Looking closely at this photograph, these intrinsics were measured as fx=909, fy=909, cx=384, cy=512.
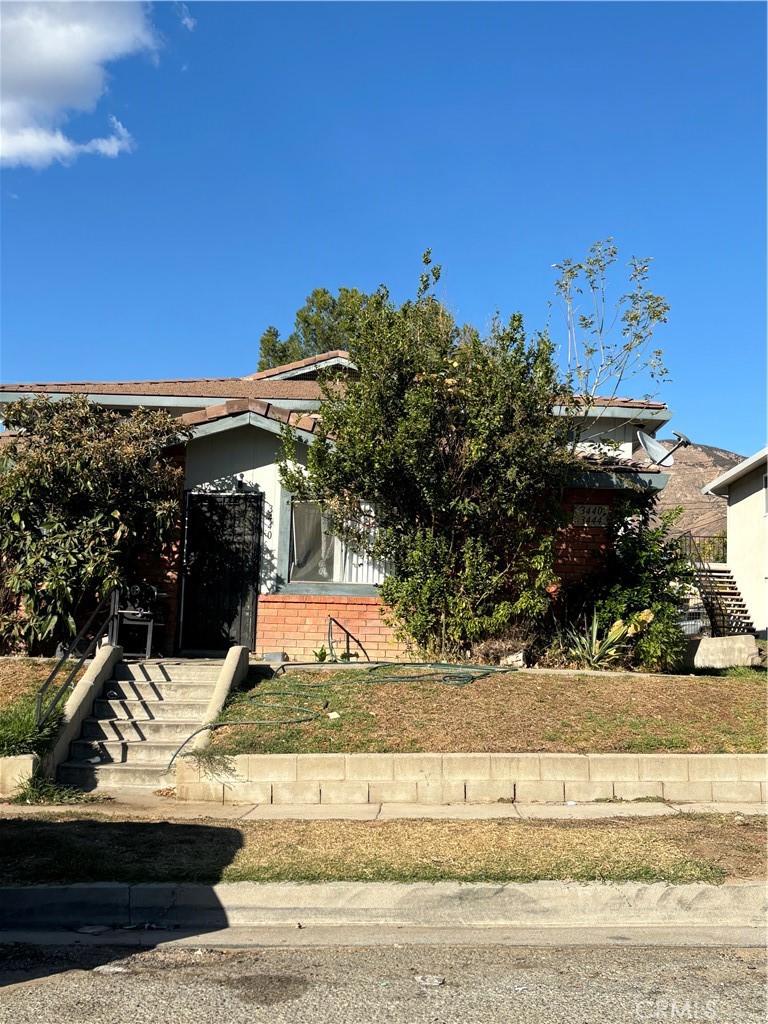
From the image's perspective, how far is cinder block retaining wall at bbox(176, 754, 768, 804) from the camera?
829 centimetres

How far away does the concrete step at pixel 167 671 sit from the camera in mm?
10703

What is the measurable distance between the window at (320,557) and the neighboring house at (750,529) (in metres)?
13.5

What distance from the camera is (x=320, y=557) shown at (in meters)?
12.8

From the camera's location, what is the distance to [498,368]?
11000 millimetres

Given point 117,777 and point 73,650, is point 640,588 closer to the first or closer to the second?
point 117,777

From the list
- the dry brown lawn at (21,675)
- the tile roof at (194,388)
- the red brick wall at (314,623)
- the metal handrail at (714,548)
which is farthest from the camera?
the metal handrail at (714,548)

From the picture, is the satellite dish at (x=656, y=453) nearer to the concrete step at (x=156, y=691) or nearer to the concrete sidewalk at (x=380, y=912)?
the concrete step at (x=156, y=691)

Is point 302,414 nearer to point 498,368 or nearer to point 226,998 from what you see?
point 498,368

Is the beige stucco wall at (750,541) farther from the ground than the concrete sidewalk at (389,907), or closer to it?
farther from the ground

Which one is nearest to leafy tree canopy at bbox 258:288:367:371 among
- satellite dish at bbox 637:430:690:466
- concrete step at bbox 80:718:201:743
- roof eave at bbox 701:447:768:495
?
roof eave at bbox 701:447:768:495

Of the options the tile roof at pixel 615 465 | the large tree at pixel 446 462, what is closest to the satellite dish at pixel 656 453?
the tile roof at pixel 615 465

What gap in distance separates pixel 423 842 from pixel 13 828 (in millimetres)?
3252

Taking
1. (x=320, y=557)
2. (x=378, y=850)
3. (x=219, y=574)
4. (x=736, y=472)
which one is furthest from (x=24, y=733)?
(x=736, y=472)

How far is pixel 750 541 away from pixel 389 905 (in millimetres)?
21797
